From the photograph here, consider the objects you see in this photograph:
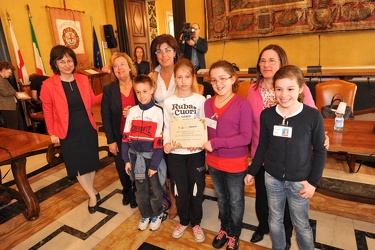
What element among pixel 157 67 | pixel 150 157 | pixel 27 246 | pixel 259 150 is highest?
pixel 157 67

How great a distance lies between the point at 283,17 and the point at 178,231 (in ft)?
16.5

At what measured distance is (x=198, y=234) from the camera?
1.86 m

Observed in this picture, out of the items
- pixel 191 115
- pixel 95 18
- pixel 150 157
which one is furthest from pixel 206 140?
pixel 95 18

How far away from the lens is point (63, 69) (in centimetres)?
200

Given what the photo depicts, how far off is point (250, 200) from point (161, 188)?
0.92 metres

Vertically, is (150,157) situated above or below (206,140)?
below

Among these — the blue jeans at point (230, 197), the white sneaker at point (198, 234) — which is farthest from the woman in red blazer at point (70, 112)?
the blue jeans at point (230, 197)

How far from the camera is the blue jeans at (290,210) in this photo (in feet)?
4.43

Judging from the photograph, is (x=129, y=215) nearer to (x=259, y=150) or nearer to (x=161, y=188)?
(x=161, y=188)

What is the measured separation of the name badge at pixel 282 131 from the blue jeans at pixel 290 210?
26 cm

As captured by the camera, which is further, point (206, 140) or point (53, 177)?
point (53, 177)

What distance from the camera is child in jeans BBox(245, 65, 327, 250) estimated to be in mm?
1237

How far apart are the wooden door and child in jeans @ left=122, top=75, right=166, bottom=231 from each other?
6.02 meters

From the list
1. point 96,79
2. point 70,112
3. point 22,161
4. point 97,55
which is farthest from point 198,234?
point 97,55
